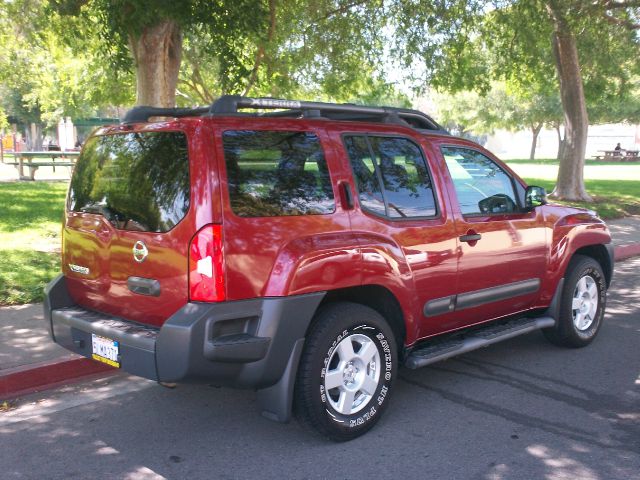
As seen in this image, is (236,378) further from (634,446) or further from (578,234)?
(578,234)

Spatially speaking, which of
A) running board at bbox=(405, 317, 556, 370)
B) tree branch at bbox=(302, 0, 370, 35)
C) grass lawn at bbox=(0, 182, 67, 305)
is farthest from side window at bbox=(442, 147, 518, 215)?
tree branch at bbox=(302, 0, 370, 35)

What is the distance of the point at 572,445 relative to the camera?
4094mm

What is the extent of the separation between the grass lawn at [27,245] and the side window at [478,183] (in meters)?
4.52

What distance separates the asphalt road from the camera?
380 centimetres

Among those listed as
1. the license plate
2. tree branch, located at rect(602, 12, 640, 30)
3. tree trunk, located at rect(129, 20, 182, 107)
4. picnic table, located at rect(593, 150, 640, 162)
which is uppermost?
tree branch, located at rect(602, 12, 640, 30)

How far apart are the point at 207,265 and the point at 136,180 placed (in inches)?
32.8

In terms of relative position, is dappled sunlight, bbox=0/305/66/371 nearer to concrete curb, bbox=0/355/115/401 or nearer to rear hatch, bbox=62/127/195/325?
concrete curb, bbox=0/355/115/401

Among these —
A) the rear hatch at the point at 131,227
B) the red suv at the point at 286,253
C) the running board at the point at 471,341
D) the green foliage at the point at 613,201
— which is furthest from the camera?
the green foliage at the point at 613,201

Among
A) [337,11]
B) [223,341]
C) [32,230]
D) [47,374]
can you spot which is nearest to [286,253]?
[223,341]

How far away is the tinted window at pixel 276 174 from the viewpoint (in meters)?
3.75

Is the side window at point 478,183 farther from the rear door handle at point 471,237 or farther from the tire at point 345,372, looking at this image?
the tire at point 345,372

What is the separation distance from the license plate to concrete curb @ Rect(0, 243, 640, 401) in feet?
3.81

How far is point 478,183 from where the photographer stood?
17.2 feet

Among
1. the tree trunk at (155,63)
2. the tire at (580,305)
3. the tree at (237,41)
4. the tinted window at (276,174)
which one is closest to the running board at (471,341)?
the tire at (580,305)
